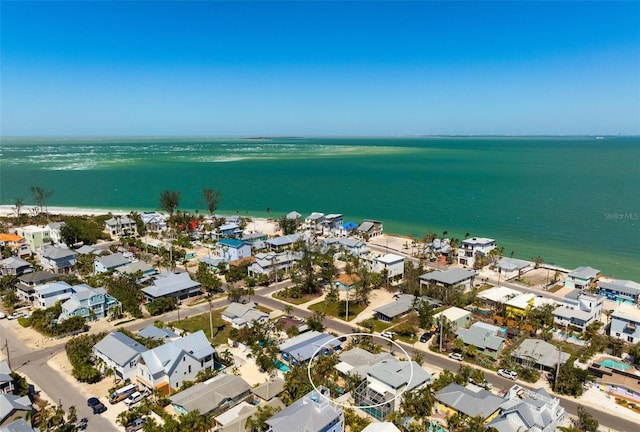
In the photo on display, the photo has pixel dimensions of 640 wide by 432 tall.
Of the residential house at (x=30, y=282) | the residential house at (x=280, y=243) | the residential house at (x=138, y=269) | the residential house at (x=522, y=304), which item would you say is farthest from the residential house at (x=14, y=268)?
the residential house at (x=522, y=304)

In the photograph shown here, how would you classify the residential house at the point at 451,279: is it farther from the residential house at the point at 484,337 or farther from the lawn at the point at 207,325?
the lawn at the point at 207,325

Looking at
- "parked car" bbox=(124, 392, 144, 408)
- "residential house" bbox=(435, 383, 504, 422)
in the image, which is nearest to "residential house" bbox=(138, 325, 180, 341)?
"parked car" bbox=(124, 392, 144, 408)

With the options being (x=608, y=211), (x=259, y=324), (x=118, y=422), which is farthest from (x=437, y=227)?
(x=118, y=422)

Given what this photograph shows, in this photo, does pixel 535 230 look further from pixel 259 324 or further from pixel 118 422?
pixel 118 422

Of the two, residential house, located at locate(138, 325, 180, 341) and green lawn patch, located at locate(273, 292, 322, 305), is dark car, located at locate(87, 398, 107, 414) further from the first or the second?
green lawn patch, located at locate(273, 292, 322, 305)

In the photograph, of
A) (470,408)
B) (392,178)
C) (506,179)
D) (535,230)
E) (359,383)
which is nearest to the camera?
(470,408)
